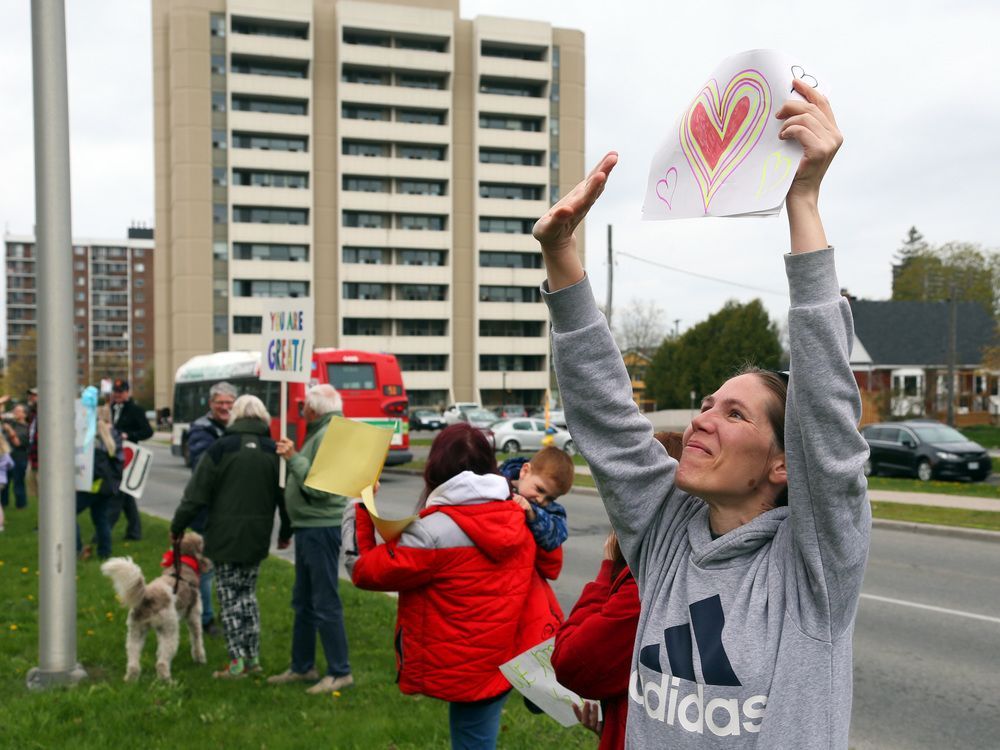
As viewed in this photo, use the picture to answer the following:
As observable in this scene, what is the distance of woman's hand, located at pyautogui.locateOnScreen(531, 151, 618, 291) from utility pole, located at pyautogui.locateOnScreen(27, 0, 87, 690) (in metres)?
4.84

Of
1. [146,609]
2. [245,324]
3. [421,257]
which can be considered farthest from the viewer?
[421,257]

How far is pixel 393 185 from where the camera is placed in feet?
229

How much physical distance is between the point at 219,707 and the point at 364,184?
67.2m

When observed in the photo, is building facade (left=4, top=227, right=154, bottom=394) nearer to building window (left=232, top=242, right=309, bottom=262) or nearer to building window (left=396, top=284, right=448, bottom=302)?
building window (left=232, top=242, right=309, bottom=262)

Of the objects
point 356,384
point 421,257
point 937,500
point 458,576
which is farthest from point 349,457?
point 421,257

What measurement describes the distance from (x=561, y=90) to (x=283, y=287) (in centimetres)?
2758

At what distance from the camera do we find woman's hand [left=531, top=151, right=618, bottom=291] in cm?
182

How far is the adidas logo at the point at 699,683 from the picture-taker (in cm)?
163

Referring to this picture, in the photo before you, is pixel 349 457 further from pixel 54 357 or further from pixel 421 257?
pixel 421 257

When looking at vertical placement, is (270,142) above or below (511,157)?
above

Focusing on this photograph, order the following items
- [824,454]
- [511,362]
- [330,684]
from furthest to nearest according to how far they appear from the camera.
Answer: [511,362]
[330,684]
[824,454]

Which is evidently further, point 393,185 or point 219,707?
point 393,185

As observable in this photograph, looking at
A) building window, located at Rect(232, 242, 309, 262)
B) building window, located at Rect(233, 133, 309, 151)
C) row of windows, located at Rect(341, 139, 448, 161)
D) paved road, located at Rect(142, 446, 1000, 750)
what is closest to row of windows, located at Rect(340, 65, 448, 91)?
row of windows, located at Rect(341, 139, 448, 161)

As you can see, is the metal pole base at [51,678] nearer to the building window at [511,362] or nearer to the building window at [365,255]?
the building window at [365,255]
